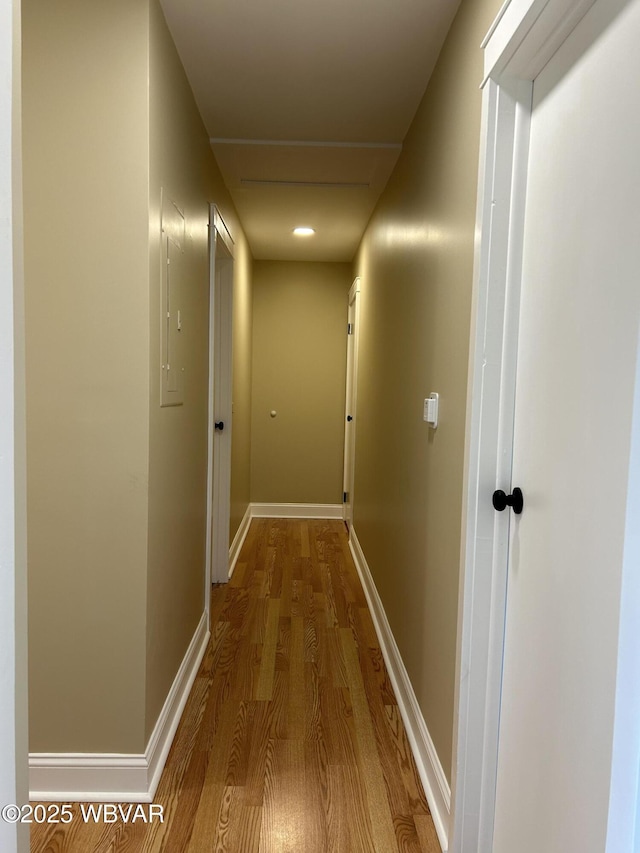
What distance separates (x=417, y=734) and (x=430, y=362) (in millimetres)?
1267

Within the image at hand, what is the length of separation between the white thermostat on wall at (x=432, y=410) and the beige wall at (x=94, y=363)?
86cm

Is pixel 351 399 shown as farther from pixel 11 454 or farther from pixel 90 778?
pixel 11 454

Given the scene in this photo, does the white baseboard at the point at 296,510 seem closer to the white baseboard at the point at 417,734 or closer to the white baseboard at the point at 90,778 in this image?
the white baseboard at the point at 417,734

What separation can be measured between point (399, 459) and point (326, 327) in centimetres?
306

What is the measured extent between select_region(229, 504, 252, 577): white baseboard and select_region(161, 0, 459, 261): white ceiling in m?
2.32

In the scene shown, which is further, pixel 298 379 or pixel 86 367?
pixel 298 379

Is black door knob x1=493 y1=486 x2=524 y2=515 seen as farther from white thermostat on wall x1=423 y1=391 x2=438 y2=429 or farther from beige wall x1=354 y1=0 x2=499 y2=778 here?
white thermostat on wall x1=423 y1=391 x2=438 y2=429

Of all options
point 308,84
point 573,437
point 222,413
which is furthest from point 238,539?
point 573,437

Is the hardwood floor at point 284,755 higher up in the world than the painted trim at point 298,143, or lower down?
lower down

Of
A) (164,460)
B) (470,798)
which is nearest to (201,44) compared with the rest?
(164,460)

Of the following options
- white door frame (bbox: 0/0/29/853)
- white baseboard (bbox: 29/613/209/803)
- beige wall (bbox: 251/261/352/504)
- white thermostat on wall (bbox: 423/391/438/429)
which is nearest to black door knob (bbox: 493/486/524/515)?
white thermostat on wall (bbox: 423/391/438/429)

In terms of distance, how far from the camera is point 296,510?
5492 mm

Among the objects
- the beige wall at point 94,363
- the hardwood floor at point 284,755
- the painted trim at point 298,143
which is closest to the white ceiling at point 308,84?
the painted trim at point 298,143

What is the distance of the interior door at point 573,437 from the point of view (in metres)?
0.88
